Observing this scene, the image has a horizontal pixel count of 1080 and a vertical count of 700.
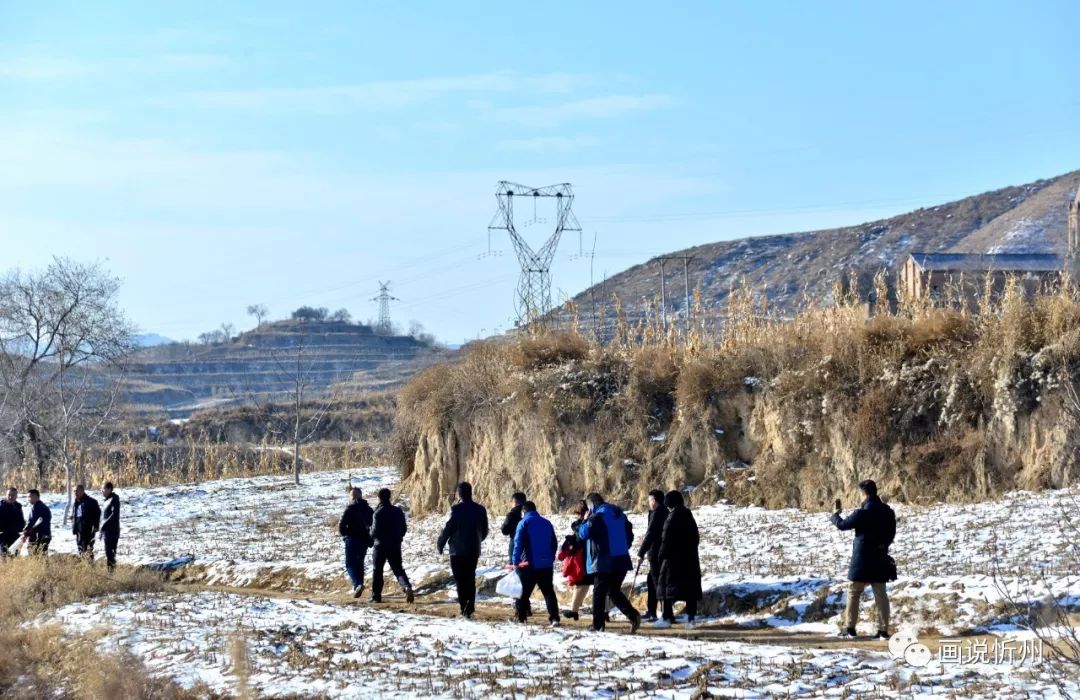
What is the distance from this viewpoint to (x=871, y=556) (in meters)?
13.5

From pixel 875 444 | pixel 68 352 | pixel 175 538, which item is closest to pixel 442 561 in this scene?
pixel 875 444

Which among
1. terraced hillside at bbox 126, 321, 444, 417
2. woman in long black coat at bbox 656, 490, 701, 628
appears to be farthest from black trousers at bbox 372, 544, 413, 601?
terraced hillside at bbox 126, 321, 444, 417

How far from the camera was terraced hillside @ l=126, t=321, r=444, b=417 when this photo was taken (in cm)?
11656

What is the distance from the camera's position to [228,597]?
18.4m

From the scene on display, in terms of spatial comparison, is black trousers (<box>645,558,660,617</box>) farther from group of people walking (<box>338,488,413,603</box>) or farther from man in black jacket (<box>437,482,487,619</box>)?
group of people walking (<box>338,488,413,603</box>)

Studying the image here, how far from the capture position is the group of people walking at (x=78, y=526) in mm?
22047

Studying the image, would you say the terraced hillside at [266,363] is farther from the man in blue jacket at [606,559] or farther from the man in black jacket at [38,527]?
the man in blue jacket at [606,559]

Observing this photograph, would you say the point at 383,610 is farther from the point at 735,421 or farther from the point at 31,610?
the point at 735,421

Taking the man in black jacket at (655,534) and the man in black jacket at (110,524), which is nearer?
the man in black jacket at (655,534)

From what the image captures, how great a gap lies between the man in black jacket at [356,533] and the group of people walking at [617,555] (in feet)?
11.0

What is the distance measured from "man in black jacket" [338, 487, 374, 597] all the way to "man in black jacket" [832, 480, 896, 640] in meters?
8.30

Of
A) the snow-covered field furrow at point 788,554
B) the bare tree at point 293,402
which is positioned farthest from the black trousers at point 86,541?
the bare tree at point 293,402

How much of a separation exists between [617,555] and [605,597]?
1.86ft

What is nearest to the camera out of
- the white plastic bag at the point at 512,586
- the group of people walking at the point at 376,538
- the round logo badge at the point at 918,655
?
the round logo badge at the point at 918,655
